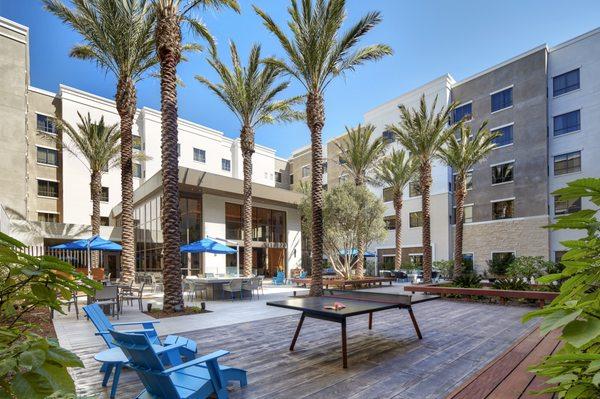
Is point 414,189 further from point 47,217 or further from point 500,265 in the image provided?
point 47,217

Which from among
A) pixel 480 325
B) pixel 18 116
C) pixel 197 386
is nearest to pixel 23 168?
pixel 18 116

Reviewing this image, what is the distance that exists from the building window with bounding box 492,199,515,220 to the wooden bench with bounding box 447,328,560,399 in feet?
90.4

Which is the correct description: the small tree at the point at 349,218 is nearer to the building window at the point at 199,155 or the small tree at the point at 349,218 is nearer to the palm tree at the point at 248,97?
A: the palm tree at the point at 248,97

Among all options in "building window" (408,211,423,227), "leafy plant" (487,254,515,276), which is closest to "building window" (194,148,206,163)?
"building window" (408,211,423,227)

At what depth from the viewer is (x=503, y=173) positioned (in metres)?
30.5

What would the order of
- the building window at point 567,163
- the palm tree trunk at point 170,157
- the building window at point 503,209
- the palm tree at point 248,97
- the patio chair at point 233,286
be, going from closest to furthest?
the palm tree trunk at point 170,157 < the patio chair at point 233,286 < the palm tree at point 248,97 < the building window at point 567,163 < the building window at point 503,209

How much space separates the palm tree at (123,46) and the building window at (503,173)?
28.9 meters

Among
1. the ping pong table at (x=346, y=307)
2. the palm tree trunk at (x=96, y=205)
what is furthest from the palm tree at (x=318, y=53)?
the palm tree trunk at (x=96, y=205)

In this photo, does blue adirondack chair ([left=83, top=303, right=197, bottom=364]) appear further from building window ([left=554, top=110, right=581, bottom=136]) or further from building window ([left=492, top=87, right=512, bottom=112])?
building window ([left=492, top=87, right=512, bottom=112])

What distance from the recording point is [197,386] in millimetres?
4090

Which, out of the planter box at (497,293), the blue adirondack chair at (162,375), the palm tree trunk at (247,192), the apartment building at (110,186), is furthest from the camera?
the apartment building at (110,186)

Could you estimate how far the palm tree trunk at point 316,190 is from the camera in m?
14.9

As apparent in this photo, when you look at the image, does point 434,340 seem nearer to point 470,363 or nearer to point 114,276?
point 470,363

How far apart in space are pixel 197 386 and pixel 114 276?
30880 mm
